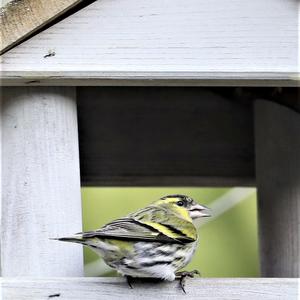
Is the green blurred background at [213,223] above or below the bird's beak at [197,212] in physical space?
below

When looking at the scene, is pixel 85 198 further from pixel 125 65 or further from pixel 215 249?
pixel 125 65

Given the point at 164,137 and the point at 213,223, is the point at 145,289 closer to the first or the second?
the point at 164,137

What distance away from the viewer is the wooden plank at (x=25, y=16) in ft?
8.84

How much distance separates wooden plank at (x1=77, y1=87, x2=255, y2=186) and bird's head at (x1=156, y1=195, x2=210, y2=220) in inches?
21.8

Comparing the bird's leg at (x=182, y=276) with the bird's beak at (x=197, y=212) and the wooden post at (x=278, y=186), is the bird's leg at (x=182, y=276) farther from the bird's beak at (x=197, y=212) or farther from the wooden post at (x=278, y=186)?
the wooden post at (x=278, y=186)

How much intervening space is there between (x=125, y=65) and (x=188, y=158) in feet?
3.31

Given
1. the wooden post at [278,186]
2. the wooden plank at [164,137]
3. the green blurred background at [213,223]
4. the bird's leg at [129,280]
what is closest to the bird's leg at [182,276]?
the bird's leg at [129,280]

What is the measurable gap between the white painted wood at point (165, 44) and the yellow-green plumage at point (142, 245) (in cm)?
34

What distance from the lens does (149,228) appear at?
2752 millimetres

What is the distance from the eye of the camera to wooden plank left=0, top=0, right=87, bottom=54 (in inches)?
106

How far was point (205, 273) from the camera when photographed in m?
4.57

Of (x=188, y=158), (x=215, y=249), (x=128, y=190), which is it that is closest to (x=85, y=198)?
(x=128, y=190)

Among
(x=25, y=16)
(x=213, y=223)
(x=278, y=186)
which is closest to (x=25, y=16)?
(x=25, y=16)

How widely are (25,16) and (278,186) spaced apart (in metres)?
0.94
